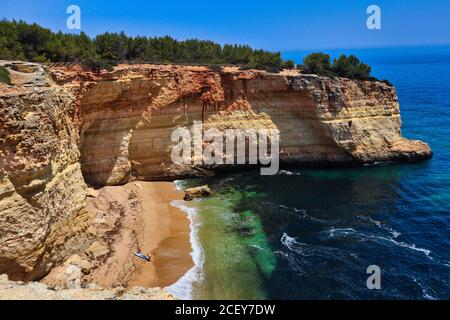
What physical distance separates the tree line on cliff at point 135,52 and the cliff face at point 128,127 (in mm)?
3344

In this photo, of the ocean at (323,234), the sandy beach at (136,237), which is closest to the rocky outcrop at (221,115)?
the ocean at (323,234)

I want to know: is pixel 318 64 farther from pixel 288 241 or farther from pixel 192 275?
pixel 192 275

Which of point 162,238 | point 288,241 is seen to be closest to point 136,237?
point 162,238

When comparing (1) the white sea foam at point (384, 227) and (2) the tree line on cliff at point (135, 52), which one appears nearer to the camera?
(1) the white sea foam at point (384, 227)

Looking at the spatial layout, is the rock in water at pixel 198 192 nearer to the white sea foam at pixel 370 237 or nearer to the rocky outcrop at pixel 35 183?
the rocky outcrop at pixel 35 183

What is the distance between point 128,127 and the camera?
36.8 meters

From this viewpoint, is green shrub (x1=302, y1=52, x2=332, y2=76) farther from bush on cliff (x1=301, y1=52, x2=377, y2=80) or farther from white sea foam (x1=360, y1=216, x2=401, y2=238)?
white sea foam (x1=360, y1=216, x2=401, y2=238)

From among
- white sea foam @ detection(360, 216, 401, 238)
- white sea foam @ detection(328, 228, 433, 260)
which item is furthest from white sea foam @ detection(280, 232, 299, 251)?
white sea foam @ detection(360, 216, 401, 238)

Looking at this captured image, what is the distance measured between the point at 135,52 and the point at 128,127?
44.0 feet

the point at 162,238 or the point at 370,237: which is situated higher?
the point at 370,237

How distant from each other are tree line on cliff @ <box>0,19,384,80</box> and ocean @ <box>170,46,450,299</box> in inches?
520

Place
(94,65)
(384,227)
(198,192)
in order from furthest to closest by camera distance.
Result: (198,192) < (94,65) < (384,227)

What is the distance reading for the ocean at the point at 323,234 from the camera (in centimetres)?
2253
